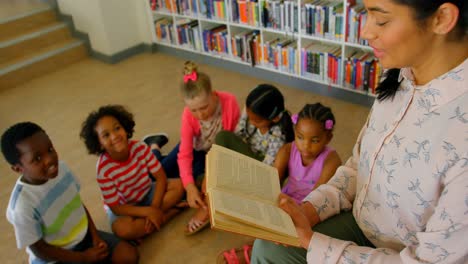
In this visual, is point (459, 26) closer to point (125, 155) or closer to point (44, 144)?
point (44, 144)

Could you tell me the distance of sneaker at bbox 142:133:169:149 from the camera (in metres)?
2.38

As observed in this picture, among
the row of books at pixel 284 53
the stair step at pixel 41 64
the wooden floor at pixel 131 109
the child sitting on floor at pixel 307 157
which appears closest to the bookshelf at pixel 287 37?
the row of books at pixel 284 53

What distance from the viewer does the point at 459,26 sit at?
770 millimetres

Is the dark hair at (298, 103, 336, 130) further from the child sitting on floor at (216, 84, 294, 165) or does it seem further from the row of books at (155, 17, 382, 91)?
the row of books at (155, 17, 382, 91)

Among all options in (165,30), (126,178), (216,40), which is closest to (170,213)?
(126,178)

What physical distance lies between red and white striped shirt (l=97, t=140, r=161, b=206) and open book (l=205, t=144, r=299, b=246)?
733 millimetres

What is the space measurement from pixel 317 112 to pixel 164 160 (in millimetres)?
1025

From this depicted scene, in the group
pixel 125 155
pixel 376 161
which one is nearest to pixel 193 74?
pixel 125 155

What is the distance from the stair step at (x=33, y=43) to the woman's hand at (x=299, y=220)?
365cm

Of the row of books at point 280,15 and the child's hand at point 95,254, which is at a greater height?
the row of books at point 280,15

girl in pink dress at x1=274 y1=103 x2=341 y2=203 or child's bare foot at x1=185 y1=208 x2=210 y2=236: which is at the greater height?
girl in pink dress at x1=274 y1=103 x2=341 y2=203

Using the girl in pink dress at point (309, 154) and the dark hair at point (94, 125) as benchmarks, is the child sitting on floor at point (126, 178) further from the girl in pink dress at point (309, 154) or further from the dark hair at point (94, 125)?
the girl in pink dress at point (309, 154)

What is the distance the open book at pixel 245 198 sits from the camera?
90cm

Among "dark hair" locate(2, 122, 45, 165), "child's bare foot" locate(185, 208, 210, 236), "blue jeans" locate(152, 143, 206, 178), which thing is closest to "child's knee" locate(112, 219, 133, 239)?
"child's bare foot" locate(185, 208, 210, 236)
